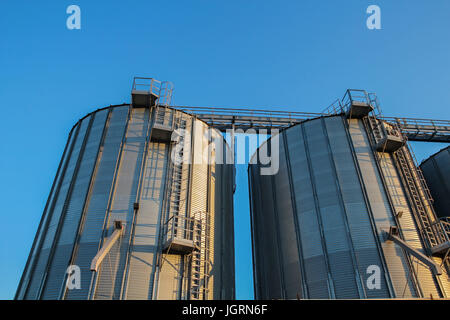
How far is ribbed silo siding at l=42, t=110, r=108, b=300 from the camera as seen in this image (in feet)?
59.4

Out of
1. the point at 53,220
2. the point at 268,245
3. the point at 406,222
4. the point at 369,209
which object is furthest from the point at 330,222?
the point at 53,220

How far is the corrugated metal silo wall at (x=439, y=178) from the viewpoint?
28.8m

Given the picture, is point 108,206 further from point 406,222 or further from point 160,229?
point 406,222

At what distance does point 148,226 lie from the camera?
786 inches

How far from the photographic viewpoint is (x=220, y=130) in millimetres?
30969

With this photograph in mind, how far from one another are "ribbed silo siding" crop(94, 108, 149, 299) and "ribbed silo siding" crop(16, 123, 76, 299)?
4652mm

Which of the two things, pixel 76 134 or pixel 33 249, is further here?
pixel 76 134

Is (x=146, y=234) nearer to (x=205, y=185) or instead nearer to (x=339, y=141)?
(x=205, y=185)

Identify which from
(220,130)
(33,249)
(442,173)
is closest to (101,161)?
(33,249)

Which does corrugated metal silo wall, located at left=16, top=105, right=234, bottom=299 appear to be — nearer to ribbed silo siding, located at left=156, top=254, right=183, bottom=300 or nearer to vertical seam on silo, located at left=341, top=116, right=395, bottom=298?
ribbed silo siding, located at left=156, top=254, right=183, bottom=300

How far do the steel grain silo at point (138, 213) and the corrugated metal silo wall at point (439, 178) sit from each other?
18.0 meters

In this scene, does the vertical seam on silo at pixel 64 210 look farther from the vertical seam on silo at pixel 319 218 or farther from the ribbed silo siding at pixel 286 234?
the vertical seam on silo at pixel 319 218
